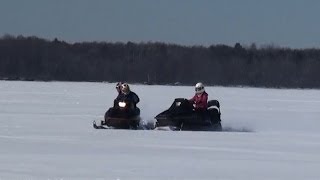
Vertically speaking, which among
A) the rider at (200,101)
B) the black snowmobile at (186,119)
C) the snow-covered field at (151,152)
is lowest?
the snow-covered field at (151,152)

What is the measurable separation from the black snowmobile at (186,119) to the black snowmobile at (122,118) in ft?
1.39

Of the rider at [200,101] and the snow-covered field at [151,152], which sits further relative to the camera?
the rider at [200,101]

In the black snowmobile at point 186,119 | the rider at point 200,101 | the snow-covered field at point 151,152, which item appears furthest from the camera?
the rider at point 200,101

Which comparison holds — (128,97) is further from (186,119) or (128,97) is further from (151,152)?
(151,152)

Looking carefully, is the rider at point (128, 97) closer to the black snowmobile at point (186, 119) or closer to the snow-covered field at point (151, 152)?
the black snowmobile at point (186, 119)

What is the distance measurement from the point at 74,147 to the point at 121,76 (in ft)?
263

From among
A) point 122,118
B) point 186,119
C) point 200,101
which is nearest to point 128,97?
point 122,118

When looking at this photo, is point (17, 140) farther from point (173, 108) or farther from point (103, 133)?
point (173, 108)

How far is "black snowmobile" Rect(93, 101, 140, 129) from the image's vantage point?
16469 mm

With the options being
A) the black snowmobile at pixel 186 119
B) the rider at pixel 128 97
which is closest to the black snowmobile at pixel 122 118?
the rider at pixel 128 97

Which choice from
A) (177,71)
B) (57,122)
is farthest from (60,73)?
(57,122)

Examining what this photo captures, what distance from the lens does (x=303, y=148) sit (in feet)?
42.5

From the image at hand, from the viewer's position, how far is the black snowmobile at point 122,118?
16.5m

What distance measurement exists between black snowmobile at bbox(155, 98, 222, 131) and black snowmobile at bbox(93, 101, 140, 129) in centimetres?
43
